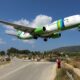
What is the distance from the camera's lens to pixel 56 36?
46.5 meters

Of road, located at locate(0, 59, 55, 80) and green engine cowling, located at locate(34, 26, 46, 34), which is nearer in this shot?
road, located at locate(0, 59, 55, 80)

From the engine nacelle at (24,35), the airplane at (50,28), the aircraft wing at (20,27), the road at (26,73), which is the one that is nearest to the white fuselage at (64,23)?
the airplane at (50,28)

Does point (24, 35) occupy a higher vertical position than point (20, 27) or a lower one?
lower

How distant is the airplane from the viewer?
1433 inches

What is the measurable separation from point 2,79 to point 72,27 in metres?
17.8

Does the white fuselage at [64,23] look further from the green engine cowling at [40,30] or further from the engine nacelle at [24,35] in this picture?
the engine nacelle at [24,35]

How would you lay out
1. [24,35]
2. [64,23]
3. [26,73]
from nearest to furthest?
[26,73]
[64,23]
[24,35]

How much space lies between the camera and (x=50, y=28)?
136 feet

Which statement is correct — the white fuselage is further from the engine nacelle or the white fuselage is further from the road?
the engine nacelle

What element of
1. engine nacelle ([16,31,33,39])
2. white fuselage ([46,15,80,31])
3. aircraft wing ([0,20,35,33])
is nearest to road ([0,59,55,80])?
white fuselage ([46,15,80,31])

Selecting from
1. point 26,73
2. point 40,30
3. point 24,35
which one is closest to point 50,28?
point 40,30

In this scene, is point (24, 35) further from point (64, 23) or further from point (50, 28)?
point (64, 23)

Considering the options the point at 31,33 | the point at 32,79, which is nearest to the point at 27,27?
the point at 31,33

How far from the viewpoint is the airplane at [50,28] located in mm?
36406
